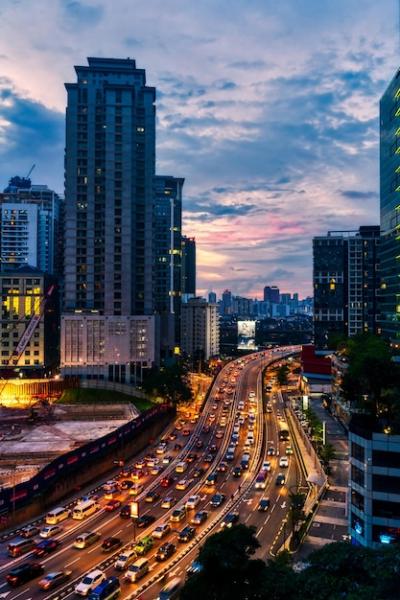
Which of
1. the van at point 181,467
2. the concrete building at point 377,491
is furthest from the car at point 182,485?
the concrete building at point 377,491

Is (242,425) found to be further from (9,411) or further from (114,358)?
(9,411)

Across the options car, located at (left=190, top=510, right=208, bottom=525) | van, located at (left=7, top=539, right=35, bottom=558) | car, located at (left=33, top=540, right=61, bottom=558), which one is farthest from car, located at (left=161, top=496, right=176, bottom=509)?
van, located at (left=7, top=539, right=35, bottom=558)

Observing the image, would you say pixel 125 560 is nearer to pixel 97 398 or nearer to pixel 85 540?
pixel 85 540

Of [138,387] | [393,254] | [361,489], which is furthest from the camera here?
[138,387]

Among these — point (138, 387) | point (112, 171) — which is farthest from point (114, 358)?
point (112, 171)

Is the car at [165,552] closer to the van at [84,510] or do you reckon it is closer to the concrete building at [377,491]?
the van at [84,510]

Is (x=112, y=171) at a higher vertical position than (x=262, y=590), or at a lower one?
higher

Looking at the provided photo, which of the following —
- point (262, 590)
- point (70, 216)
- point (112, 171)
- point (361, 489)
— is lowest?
point (361, 489)
